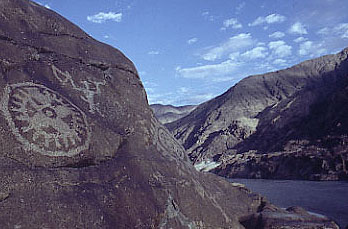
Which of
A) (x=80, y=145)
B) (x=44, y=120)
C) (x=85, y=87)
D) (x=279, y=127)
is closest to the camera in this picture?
(x=44, y=120)

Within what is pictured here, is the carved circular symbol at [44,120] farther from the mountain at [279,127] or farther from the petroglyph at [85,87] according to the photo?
the mountain at [279,127]

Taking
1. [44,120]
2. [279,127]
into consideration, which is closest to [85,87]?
[44,120]

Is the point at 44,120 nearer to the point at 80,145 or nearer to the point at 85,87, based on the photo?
the point at 80,145

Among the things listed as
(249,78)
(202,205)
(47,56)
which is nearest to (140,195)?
(202,205)

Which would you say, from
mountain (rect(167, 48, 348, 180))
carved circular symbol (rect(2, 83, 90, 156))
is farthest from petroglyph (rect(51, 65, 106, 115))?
mountain (rect(167, 48, 348, 180))

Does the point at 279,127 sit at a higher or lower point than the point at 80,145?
A: higher

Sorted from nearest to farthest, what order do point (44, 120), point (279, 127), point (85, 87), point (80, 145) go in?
point (44, 120), point (80, 145), point (85, 87), point (279, 127)

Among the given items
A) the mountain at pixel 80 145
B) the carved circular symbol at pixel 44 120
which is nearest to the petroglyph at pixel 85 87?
the mountain at pixel 80 145
